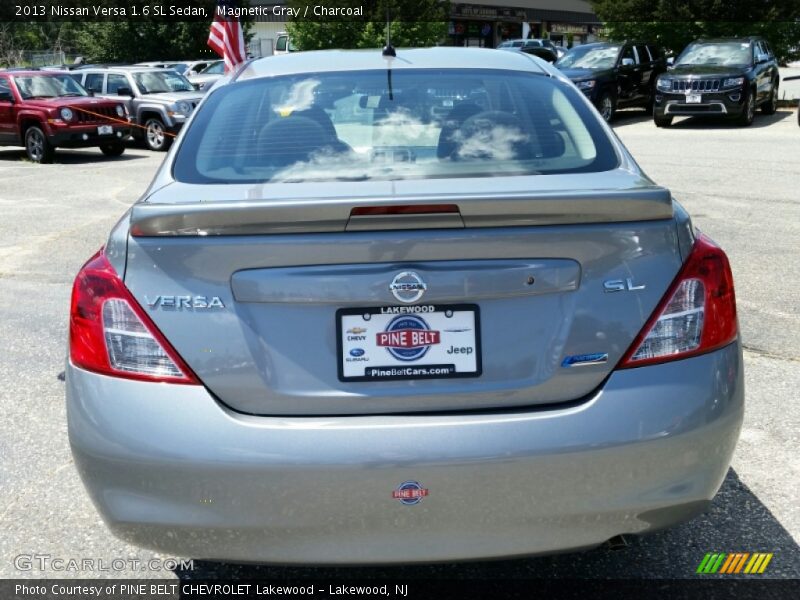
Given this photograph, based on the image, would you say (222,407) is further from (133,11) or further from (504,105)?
(133,11)

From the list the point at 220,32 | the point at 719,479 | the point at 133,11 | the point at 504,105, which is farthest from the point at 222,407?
the point at 133,11

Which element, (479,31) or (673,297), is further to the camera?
(479,31)

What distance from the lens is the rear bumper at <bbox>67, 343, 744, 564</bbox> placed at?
2.54 m

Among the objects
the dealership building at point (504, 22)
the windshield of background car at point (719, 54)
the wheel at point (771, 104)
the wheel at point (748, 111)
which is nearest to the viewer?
the wheel at point (748, 111)

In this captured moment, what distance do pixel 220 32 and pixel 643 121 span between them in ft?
33.9

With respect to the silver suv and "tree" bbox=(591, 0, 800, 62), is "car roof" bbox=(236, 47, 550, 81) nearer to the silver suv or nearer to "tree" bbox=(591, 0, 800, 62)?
the silver suv

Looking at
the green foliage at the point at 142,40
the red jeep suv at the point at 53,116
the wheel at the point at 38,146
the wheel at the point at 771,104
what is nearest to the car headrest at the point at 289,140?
the red jeep suv at the point at 53,116

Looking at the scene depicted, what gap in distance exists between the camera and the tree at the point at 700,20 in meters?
27.4

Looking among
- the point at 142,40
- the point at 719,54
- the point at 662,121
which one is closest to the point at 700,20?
the point at 719,54

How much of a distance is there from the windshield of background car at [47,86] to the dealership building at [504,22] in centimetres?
2796

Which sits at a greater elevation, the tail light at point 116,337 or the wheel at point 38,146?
the tail light at point 116,337

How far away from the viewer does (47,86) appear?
764 inches

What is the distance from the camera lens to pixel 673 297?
271cm

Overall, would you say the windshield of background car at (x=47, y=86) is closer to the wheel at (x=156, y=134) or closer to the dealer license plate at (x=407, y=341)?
the wheel at (x=156, y=134)
